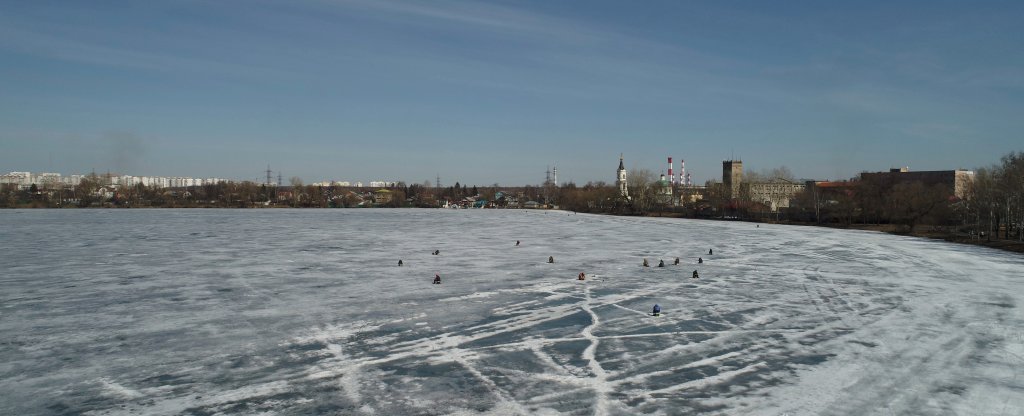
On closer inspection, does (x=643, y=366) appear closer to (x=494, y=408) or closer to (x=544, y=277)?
(x=494, y=408)

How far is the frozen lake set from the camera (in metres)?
7.30

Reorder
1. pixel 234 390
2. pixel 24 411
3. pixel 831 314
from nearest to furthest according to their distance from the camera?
1. pixel 24 411
2. pixel 234 390
3. pixel 831 314

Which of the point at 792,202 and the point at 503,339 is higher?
the point at 792,202

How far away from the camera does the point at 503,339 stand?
10.2 metres

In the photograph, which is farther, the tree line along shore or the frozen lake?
the tree line along shore

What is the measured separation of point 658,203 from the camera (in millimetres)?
93625

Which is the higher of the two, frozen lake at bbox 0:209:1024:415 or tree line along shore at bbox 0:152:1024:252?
tree line along shore at bbox 0:152:1024:252

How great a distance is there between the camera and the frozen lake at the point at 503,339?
7.30m

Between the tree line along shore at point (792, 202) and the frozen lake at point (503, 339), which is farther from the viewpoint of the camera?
the tree line along shore at point (792, 202)

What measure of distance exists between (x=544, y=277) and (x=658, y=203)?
7897 centimetres

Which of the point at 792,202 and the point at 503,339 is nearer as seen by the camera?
the point at 503,339

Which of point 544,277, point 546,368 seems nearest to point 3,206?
point 544,277

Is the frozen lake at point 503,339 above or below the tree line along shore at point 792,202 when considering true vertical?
below

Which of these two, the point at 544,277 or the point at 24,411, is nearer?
the point at 24,411
